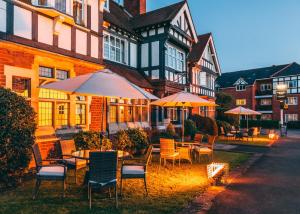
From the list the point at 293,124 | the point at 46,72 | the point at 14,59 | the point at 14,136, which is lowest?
the point at 293,124

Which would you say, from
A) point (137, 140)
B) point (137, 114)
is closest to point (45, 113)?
point (137, 140)

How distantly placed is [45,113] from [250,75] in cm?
4659

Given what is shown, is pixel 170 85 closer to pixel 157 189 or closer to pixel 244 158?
pixel 244 158

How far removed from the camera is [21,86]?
7.02m

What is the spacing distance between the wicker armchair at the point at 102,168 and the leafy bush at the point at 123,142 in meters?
4.91

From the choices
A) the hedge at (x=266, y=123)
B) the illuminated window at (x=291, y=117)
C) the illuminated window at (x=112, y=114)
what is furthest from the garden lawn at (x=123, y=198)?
the illuminated window at (x=291, y=117)

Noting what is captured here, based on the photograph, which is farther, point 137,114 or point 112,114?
point 137,114

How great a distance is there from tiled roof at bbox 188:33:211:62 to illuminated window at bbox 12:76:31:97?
15.3 meters

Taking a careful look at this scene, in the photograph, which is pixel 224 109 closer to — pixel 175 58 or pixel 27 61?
pixel 175 58

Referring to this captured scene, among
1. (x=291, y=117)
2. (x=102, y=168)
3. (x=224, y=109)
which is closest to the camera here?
(x=102, y=168)

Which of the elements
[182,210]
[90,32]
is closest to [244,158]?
[182,210]

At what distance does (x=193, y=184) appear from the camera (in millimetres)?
6047

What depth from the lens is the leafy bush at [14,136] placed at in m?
5.24

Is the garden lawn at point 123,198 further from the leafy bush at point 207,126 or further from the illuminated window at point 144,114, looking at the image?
the leafy bush at point 207,126
